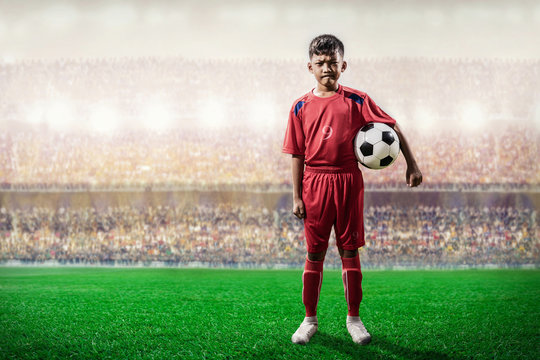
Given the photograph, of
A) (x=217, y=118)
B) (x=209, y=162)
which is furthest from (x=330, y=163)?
(x=217, y=118)

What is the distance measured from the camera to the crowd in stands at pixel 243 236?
696cm

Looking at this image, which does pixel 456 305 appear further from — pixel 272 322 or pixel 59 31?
pixel 59 31

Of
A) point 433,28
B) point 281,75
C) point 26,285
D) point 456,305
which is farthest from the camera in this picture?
point 281,75

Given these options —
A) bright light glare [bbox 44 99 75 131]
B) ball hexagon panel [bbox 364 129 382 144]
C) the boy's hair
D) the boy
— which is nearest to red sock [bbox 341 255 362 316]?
the boy

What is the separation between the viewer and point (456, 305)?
11.0 feet

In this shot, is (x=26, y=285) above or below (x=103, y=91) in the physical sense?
below

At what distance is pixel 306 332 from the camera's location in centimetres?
221

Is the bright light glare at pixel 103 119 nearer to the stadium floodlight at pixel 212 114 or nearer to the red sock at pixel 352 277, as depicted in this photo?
the stadium floodlight at pixel 212 114

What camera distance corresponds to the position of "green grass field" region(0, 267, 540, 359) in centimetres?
217

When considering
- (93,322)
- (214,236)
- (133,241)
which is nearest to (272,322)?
(93,322)

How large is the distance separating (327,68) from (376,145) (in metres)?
0.42

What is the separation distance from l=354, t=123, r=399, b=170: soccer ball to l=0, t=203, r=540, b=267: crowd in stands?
4863mm

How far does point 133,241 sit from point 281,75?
12.5 feet

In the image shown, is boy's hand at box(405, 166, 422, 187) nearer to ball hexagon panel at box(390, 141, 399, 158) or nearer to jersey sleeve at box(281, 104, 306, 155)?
ball hexagon panel at box(390, 141, 399, 158)
